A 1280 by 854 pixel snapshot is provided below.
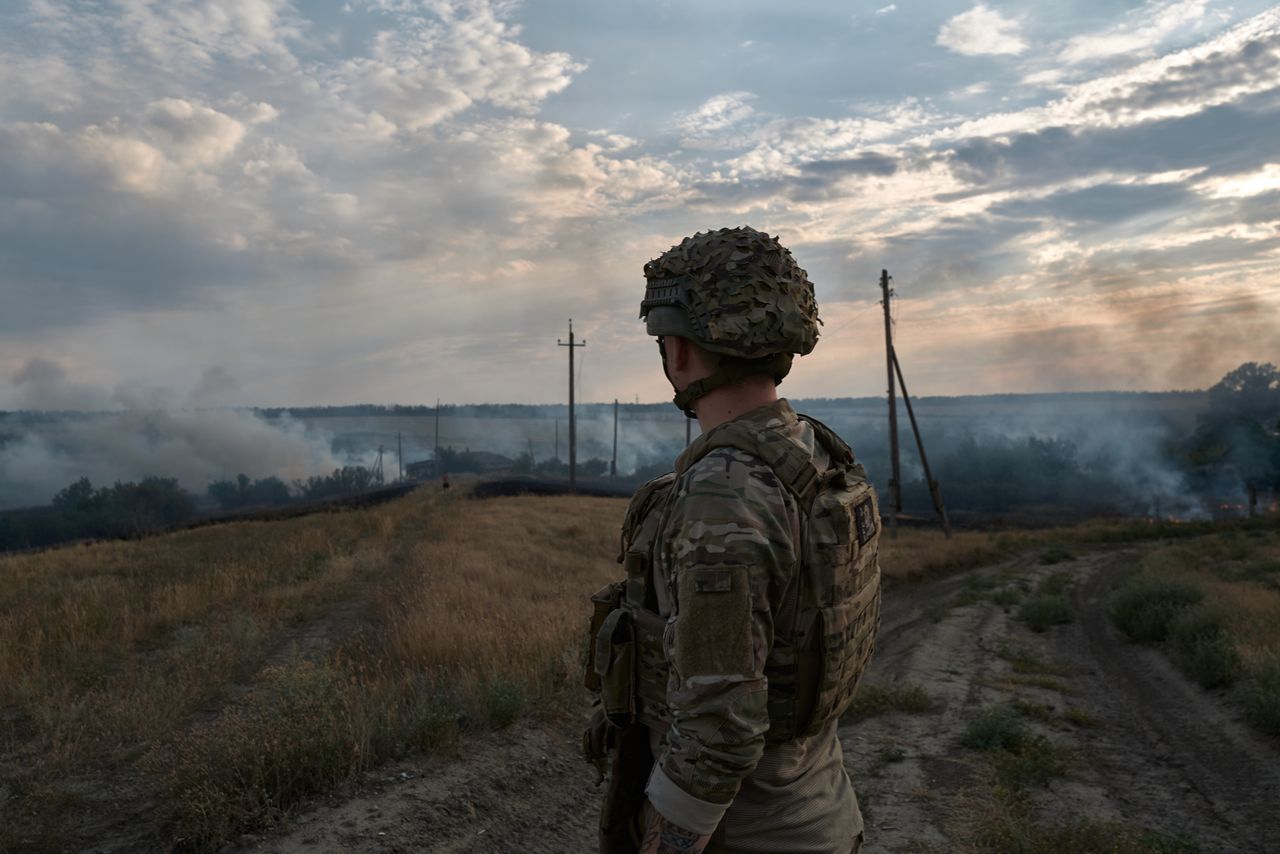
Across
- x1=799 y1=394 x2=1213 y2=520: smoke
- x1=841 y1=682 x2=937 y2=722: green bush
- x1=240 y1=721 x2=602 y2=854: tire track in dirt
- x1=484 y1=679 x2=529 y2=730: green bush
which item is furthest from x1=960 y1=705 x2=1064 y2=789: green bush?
x1=799 y1=394 x2=1213 y2=520: smoke

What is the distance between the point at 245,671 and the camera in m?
→ 8.10

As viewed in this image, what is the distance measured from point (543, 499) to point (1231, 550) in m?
23.2

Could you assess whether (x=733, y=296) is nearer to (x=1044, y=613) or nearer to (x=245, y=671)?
(x=245, y=671)

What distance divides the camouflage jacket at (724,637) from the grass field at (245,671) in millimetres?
3743

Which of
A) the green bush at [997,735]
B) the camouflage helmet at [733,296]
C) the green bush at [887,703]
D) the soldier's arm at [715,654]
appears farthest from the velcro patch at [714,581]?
the green bush at [887,703]

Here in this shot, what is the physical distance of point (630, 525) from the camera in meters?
2.12

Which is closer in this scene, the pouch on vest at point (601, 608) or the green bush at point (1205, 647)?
the pouch on vest at point (601, 608)

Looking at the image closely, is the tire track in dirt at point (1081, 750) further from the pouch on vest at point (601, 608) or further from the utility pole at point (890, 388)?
the utility pole at point (890, 388)

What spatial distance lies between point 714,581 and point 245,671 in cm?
789

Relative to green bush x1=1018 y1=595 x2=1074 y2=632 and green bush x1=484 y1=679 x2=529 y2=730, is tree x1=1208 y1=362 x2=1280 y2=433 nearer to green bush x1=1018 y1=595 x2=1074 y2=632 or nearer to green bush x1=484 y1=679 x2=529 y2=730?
green bush x1=1018 y1=595 x2=1074 y2=632

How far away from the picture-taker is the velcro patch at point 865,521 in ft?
6.70

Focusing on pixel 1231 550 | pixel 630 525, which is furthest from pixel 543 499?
pixel 630 525

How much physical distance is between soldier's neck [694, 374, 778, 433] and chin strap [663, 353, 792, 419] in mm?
16

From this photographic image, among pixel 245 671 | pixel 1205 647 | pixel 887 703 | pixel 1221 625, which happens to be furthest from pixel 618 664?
pixel 1221 625
